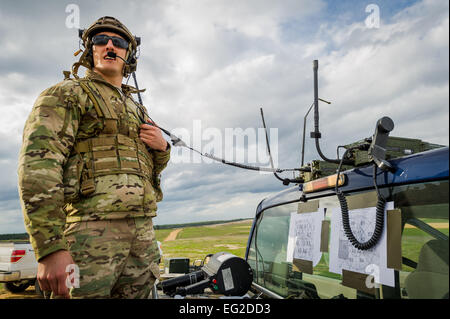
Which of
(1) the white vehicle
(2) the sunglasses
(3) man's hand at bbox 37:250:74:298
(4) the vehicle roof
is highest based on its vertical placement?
(2) the sunglasses

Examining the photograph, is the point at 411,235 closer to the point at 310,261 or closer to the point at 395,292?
the point at 395,292

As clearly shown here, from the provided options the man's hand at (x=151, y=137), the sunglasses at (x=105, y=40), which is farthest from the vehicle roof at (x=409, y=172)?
the sunglasses at (x=105, y=40)

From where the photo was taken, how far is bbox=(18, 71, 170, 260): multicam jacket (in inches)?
58.3

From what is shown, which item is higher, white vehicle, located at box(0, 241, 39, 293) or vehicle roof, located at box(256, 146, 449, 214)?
vehicle roof, located at box(256, 146, 449, 214)

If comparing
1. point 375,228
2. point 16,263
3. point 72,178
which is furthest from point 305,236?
point 16,263

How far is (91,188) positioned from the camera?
5.64 ft

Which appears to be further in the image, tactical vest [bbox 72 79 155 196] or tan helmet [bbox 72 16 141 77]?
tan helmet [bbox 72 16 141 77]

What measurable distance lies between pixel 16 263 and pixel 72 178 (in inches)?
320

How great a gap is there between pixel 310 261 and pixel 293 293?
1.23ft

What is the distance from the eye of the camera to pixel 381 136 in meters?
1.54

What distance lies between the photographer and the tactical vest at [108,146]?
5.83 ft

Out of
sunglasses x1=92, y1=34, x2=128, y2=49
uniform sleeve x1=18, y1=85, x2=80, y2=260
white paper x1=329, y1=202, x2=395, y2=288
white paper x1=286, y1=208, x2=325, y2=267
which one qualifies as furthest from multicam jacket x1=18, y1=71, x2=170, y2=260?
white paper x1=329, y1=202, x2=395, y2=288

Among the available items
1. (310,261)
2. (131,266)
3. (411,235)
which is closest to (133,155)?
(131,266)

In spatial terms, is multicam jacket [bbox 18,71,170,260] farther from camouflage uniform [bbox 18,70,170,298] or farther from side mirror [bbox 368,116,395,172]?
side mirror [bbox 368,116,395,172]
